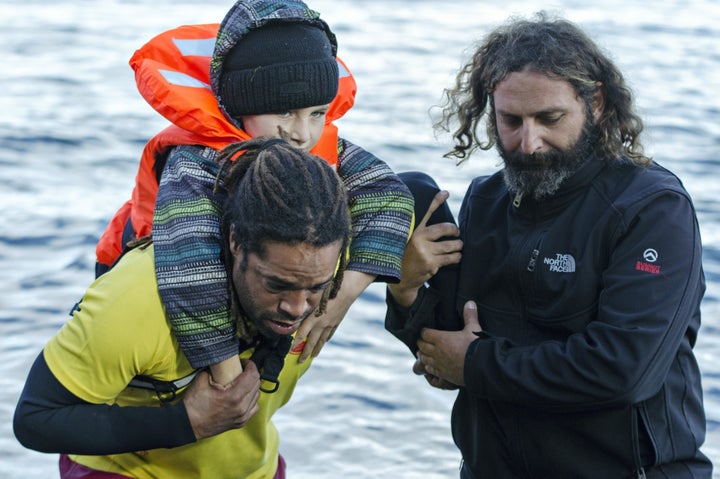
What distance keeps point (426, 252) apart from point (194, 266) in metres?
0.85

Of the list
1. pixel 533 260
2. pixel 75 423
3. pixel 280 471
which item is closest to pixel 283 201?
pixel 75 423

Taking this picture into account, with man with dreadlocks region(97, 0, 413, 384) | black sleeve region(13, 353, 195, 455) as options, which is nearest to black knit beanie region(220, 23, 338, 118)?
man with dreadlocks region(97, 0, 413, 384)

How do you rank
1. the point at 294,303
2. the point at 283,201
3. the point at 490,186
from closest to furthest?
1. the point at 283,201
2. the point at 294,303
3. the point at 490,186

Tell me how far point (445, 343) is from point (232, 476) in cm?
72

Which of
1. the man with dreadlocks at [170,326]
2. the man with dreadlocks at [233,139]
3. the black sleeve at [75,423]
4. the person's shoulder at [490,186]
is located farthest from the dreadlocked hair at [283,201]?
the person's shoulder at [490,186]

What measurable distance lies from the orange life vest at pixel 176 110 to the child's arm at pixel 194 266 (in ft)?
0.49

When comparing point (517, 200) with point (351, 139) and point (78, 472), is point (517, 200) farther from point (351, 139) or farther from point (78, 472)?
point (351, 139)

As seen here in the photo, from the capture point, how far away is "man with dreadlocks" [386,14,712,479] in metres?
3.13

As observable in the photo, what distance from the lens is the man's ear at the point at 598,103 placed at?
3402mm

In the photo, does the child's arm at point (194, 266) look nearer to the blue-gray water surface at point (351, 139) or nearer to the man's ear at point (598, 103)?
the man's ear at point (598, 103)

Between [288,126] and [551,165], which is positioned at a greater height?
[288,126]

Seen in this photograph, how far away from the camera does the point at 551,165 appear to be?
3314mm

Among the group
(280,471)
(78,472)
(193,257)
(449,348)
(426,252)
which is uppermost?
(193,257)

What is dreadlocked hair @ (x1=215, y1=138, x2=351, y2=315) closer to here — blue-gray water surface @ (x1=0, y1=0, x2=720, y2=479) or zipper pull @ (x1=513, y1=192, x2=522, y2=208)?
zipper pull @ (x1=513, y1=192, x2=522, y2=208)
